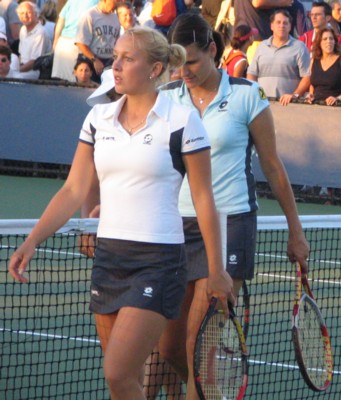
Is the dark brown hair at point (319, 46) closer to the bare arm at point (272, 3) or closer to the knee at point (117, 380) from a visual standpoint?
the bare arm at point (272, 3)

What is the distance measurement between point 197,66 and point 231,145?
410mm

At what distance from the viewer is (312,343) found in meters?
5.49

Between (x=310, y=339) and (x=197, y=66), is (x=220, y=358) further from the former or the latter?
(x=197, y=66)

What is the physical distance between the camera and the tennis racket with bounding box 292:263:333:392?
204 inches

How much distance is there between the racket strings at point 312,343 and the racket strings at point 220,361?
18.9 inches

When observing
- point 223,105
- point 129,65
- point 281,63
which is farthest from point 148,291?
point 281,63

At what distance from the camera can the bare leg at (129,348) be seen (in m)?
4.26

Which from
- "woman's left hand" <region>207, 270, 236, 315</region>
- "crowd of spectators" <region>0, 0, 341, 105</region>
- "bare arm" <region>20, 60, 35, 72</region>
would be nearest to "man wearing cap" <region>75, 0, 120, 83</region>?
"crowd of spectators" <region>0, 0, 341, 105</region>

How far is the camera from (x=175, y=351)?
17.1ft

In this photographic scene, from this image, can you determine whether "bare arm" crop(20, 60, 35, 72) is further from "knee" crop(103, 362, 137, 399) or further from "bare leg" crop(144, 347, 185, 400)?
"knee" crop(103, 362, 137, 399)

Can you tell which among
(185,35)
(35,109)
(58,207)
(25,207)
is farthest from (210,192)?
(35,109)

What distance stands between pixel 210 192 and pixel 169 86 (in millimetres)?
1170

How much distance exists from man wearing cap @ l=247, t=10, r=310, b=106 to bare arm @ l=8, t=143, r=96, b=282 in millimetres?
10149

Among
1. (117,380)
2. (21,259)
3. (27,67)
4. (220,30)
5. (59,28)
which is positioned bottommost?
(117,380)
